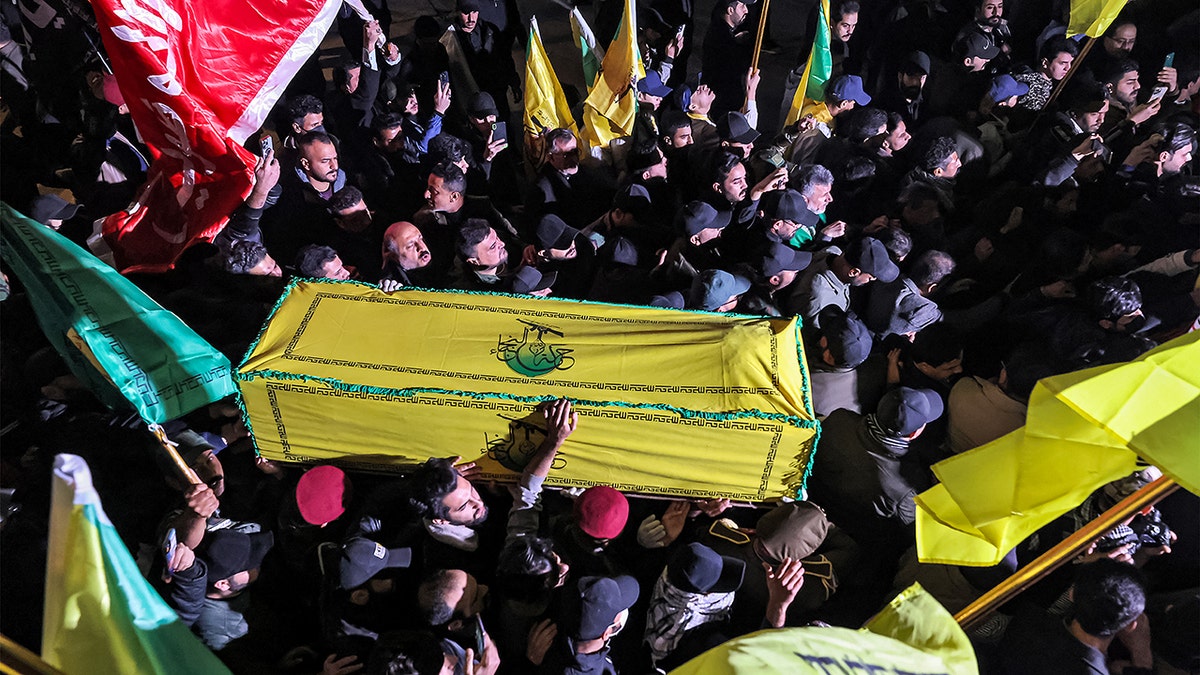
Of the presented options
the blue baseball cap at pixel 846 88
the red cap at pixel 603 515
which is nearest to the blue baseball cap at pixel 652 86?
the blue baseball cap at pixel 846 88

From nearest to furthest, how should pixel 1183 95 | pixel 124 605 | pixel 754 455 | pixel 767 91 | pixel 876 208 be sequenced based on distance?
pixel 124 605 → pixel 754 455 → pixel 876 208 → pixel 1183 95 → pixel 767 91

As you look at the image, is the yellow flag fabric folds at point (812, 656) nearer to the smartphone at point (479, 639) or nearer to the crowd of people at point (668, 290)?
the crowd of people at point (668, 290)

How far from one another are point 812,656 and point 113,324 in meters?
3.02

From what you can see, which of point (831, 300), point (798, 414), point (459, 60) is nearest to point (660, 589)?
point (798, 414)

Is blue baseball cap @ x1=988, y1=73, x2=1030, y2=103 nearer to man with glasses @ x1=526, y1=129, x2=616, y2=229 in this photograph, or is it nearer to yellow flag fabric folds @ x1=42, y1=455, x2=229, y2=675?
man with glasses @ x1=526, y1=129, x2=616, y2=229

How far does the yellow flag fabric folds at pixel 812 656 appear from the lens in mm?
1811

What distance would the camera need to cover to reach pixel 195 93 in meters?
3.88

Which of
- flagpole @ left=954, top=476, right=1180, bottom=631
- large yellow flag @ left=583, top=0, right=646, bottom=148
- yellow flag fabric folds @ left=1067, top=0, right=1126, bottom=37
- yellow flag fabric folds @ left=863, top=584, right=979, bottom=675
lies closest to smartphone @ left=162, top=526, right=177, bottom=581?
yellow flag fabric folds @ left=863, top=584, right=979, bottom=675

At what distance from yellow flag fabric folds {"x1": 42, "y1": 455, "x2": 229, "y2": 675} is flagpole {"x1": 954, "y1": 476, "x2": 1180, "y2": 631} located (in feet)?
8.08

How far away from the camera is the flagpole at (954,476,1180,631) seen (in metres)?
2.34

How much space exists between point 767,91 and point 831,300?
15.1 ft

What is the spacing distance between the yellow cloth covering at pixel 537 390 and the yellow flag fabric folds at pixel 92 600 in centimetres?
146

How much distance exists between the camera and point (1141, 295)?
4121 mm

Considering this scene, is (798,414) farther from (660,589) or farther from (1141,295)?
(1141,295)
